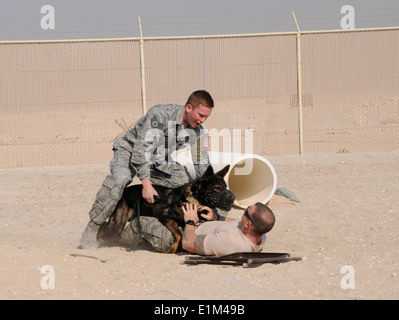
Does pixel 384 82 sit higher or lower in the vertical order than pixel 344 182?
higher

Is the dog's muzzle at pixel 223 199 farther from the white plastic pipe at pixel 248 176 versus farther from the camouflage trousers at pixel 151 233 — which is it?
the white plastic pipe at pixel 248 176

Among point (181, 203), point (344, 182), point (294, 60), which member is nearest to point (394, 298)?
point (181, 203)

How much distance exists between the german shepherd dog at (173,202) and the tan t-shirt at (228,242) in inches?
10.0

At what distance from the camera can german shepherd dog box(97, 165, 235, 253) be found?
22.4 ft

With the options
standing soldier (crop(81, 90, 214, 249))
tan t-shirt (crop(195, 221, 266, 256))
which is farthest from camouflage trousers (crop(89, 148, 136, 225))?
tan t-shirt (crop(195, 221, 266, 256))

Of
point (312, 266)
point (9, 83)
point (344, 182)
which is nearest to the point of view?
point (312, 266)

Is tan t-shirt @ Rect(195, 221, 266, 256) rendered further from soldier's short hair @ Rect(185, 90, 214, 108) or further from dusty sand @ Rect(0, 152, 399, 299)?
soldier's short hair @ Rect(185, 90, 214, 108)

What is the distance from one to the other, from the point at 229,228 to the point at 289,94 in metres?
9.40

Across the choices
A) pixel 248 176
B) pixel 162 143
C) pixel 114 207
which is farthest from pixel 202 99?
pixel 248 176

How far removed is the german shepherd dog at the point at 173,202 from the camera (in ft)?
22.4

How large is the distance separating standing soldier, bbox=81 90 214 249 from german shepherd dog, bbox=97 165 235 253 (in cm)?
17

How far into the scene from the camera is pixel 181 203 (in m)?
7.03

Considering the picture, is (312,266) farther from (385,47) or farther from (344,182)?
(385,47)

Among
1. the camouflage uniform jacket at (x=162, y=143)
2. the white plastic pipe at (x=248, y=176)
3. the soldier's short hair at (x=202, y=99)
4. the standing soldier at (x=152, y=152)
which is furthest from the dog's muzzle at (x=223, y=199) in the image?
the white plastic pipe at (x=248, y=176)
